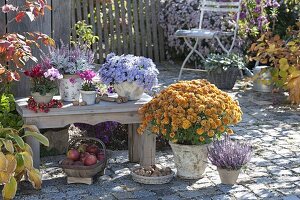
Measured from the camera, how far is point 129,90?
540cm

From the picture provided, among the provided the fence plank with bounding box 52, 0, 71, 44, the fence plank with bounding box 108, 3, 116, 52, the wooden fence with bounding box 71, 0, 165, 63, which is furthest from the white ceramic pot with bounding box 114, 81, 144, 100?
the fence plank with bounding box 108, 3, 116, 52

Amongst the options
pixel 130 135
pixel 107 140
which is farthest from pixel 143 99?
pixel 107 140

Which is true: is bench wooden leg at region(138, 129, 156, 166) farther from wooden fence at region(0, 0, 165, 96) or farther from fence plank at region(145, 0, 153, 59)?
fence plank at region(145, 0, 153, 59)

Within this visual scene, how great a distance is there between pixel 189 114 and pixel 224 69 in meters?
3.89

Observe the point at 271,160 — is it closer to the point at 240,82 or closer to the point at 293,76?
the point at 293,76

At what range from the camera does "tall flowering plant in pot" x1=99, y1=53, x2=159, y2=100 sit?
17.3ft

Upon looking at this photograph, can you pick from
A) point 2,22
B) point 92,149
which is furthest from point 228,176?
point 2,22

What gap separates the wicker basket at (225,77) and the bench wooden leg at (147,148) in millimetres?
3585

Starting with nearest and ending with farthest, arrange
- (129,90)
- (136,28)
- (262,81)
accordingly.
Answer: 1. (129,90)
2. (262,81)
3. (136,28)

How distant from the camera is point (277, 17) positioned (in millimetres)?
10383

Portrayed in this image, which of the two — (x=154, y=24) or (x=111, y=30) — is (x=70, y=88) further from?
(x=154, y=24)

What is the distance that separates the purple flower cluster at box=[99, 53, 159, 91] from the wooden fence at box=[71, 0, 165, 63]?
5617mm

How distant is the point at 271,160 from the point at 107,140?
1468mm

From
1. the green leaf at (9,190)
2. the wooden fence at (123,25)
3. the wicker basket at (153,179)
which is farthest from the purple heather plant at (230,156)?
the wooden fence at (123,25)
